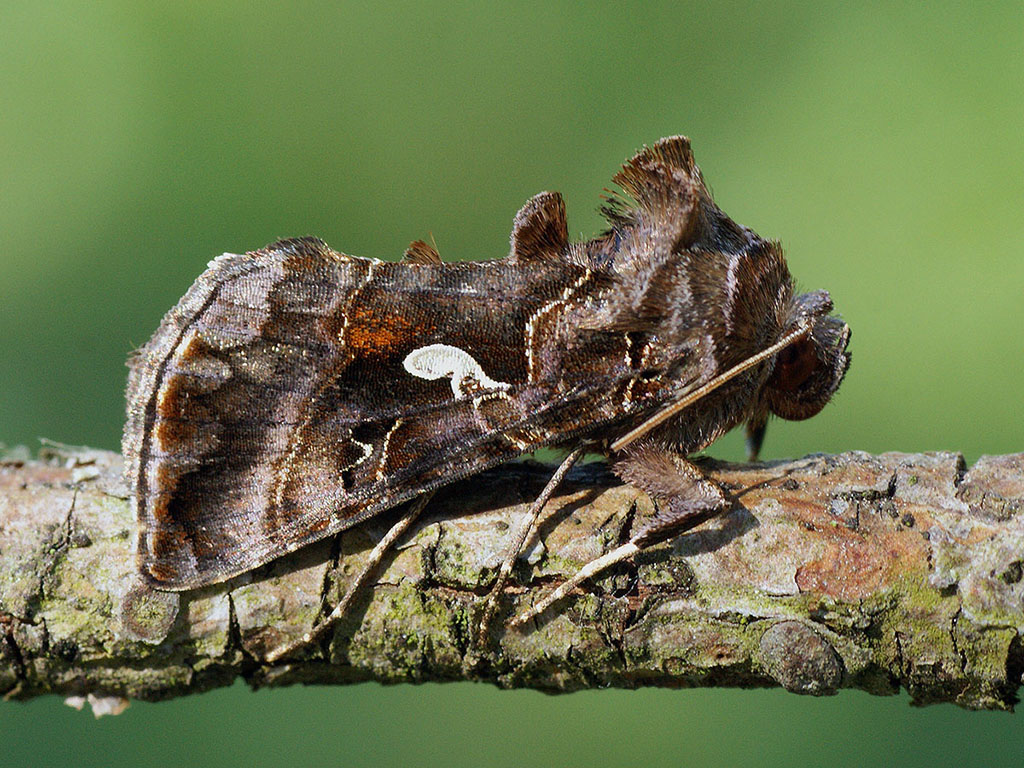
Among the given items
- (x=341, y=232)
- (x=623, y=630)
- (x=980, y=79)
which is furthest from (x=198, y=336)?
(x=980, y=79)

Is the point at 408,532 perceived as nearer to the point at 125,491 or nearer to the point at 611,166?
the point at 125,491

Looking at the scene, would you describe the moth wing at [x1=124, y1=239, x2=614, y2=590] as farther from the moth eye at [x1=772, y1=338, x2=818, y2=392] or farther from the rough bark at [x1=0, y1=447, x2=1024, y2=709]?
the moth eye at [x1=772, y1=338, x2=818, y2=392]

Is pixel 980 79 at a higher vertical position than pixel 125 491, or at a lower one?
higher

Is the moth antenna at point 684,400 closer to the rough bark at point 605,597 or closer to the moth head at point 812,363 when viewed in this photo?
the rough bark at point 605,597

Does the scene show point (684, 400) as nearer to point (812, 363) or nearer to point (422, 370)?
point (812, 363)

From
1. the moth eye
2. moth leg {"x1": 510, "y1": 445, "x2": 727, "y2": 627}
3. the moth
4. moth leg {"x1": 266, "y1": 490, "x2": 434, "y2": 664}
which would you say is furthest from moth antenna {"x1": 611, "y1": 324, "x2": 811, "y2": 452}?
moth leg {"x1": 266, "y1": 490, "x2": 434, "y2": 664}

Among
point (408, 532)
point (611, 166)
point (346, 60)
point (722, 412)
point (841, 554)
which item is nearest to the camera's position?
point (841, 554)

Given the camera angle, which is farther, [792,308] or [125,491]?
[792,308]

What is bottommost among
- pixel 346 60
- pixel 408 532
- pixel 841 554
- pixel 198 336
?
pixel 841 554
